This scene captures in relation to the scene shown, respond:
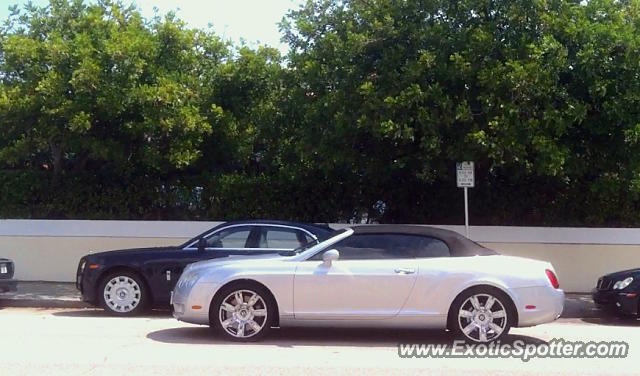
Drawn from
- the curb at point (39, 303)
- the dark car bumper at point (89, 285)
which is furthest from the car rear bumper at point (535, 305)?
the curb at point (39, 303)

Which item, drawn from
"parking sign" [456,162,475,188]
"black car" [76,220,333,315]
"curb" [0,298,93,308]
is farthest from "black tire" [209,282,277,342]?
"parking sign" [456,162,475,188]

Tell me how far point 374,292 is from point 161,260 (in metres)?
4.16

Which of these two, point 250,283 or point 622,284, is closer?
point 250,283

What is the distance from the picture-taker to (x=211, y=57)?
1803cm

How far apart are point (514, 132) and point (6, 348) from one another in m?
8.31

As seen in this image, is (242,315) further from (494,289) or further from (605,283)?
(605,283)

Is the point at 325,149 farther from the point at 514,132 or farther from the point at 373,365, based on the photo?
the point at 373,365

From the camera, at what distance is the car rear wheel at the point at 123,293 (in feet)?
41.6

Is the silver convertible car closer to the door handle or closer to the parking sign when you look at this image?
the door handle

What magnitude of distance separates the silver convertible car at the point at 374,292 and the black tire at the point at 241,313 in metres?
0.01

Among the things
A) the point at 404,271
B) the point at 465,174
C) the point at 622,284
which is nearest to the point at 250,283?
the point at 404,271

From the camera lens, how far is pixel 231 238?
12.9 m

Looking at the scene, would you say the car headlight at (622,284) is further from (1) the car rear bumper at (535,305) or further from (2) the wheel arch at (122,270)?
(2) the wheel arch at (122,270)

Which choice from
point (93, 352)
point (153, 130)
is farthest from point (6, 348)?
point (153, 130)
